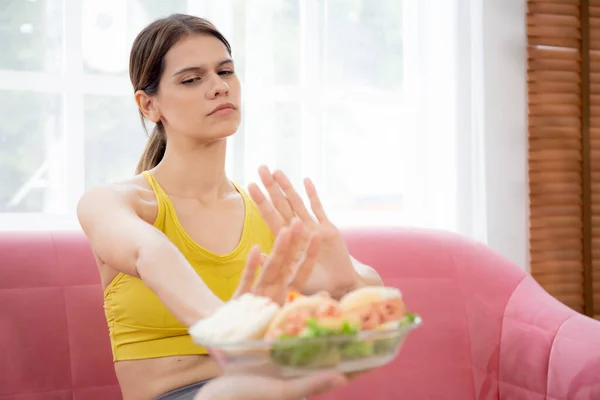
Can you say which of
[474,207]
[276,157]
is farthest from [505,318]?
[276,157]

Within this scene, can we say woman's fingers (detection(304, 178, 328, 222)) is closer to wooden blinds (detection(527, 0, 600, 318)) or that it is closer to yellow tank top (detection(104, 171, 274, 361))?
yellow tank top (detection(104, 171, 274, 361))

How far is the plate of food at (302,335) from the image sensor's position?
87 centimetres

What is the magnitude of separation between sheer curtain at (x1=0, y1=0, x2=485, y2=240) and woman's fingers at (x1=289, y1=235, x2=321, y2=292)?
57.6 inches

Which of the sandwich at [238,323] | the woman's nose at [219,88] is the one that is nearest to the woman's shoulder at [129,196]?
the woman's nose at [219,88]

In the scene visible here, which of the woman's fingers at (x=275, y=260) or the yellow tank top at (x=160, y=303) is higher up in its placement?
the woman's fingers at (x=275, y=260)

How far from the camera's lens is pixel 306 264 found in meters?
1.28

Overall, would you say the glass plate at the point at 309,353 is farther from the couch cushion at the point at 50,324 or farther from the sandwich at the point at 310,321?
the couch cushion at the point at 50,324

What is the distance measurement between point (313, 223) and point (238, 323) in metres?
0.56

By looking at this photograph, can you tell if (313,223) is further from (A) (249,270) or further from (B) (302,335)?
(B) (302,335)

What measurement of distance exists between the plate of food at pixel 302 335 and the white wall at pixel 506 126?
200cm

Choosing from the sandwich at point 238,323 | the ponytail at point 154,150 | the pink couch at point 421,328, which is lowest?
the pink couch at point 421,328

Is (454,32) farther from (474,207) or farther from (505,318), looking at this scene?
(505,318)

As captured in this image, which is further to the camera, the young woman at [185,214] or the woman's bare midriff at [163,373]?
the woman's bare midriff at [163,373]

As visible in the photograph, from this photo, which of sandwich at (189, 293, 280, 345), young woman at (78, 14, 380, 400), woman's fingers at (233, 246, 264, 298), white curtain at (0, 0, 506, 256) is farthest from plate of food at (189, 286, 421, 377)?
white curtain at (0, 0, 506, 256)
